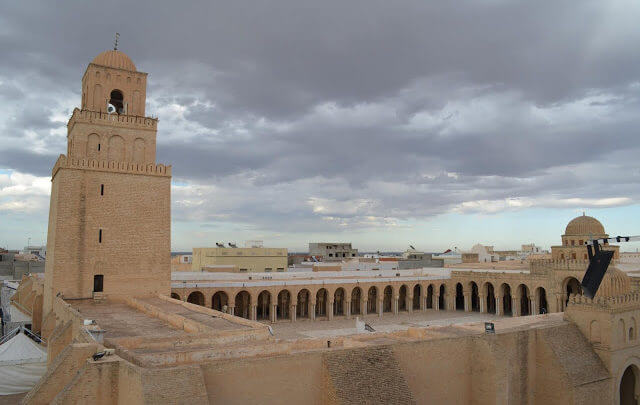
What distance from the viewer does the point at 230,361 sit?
10625 millimetres

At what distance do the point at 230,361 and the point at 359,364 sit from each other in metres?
3.53

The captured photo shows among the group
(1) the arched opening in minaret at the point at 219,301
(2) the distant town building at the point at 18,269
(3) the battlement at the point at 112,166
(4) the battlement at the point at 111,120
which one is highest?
(4) the battlement at the point at 111,120

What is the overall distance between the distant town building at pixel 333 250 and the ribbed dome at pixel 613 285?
69.2m

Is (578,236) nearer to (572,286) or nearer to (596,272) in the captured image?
(572,286)

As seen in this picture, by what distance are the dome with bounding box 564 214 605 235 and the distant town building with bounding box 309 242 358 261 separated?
184 ft

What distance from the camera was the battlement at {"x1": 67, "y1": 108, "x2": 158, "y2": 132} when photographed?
22.1 m

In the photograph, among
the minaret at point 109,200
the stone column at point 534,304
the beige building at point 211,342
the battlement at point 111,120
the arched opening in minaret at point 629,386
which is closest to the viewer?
the beige building at point 211,342

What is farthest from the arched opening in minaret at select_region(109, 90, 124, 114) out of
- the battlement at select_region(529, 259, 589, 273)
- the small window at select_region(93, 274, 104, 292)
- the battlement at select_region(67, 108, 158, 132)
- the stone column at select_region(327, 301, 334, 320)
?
the battlement at select_region(529, 259, 589, 273)

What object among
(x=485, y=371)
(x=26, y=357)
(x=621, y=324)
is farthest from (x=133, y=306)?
(x=621, y=324)

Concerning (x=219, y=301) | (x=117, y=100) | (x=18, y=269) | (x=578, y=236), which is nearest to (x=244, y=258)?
(x=219, y=301)

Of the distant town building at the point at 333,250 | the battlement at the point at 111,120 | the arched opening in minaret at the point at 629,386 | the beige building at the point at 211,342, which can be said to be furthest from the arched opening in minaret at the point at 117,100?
the distant town building at the point at 333,250

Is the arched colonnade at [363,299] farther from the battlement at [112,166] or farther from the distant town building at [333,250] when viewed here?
the distant town building at [333,250]

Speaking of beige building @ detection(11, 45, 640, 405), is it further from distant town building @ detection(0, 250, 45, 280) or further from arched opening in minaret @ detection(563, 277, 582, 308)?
distant town building @ detection(0, 250, 45, 280)

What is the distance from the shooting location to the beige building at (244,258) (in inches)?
1902
